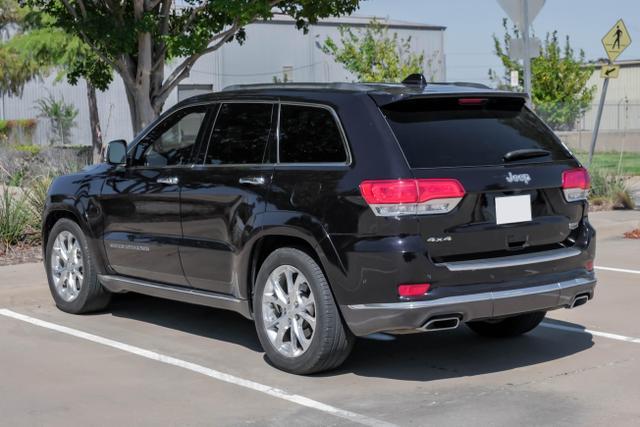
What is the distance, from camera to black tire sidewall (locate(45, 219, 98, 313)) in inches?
323

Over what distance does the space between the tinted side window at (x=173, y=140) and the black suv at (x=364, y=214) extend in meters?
0.02

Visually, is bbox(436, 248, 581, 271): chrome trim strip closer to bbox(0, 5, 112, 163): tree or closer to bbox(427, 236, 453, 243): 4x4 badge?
bbox(427, 236, 453, 243): 4x4 badge

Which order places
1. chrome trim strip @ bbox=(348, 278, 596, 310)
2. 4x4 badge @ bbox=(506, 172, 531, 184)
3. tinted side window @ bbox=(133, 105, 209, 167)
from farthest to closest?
tinted side window @ bbox=(133, 105, 209, 167) < 4x4 badge @ bbox=(506, 172, 531, 184) < chrome trim strip @ bbox=(348, 278, 596, 310)

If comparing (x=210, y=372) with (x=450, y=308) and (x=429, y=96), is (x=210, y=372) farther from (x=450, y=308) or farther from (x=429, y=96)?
(x=429, y=96)

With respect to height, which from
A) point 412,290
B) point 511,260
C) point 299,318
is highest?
point 511,260

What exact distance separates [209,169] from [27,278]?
3503mm

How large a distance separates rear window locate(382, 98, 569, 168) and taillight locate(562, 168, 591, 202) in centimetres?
14

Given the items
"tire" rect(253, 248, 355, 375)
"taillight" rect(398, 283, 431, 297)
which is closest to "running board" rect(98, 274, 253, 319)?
"tire" rect(253, 248, 355, 375)

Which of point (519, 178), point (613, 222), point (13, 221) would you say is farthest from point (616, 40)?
point (519, 178)

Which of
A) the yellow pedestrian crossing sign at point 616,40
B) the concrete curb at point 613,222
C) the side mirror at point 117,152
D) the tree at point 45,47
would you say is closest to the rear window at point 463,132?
the side mirror at point 117,152

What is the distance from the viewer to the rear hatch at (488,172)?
5848 millimetres

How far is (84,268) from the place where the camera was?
8.25 meters

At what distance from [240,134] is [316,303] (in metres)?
1.53

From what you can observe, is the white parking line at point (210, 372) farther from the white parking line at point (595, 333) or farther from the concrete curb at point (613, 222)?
the concrete curb at point (613, 222)
